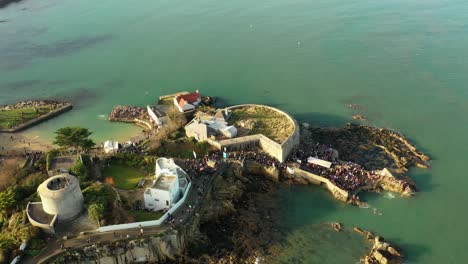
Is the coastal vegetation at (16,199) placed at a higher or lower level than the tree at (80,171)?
lower

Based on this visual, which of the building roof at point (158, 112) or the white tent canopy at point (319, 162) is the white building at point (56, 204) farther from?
the white tent canopy at point (319, 162)

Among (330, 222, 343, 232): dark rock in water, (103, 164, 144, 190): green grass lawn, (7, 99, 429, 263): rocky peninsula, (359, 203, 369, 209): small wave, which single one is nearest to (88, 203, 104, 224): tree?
(7, 99, 429, 263): rocky peninsula

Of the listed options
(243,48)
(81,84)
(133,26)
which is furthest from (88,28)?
(243,48)

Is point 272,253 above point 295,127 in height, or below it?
below

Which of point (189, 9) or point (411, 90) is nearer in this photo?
point (411, 90)

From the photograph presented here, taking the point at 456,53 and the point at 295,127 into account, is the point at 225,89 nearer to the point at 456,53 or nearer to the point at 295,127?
the point at 295,127

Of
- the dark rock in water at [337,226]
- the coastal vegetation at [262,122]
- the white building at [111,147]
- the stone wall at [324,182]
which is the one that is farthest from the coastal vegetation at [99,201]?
the dark rock in water at [337,226]

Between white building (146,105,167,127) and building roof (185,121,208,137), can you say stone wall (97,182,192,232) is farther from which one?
white building (146,105,167,127)
